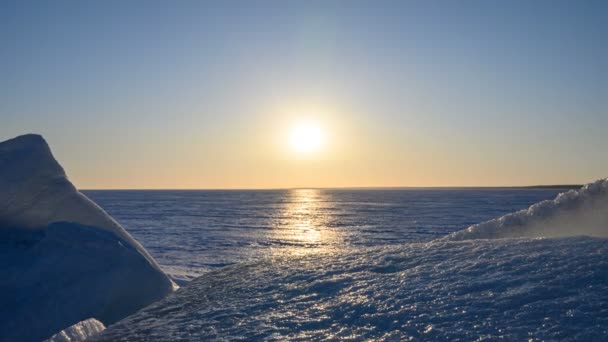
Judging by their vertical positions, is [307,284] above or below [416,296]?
below

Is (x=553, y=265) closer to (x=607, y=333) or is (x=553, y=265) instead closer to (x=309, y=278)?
(x=607, y=333)

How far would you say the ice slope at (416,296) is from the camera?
3727 millimetres

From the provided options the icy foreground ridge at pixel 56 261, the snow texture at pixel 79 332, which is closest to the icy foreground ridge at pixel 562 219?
the icy foreground ridge at pixel 56 261

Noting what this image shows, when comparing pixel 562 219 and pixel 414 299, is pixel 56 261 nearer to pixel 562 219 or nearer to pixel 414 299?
pixel 414 299

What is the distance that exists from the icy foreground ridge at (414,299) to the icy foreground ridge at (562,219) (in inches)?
59.4

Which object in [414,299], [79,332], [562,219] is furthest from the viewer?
[562,219]

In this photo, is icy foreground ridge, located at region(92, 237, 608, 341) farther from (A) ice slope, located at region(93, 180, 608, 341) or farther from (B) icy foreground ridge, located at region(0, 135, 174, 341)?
(B) icy foreground ridge, located at region(0, 135, 174, 341)

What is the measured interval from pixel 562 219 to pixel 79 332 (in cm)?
692

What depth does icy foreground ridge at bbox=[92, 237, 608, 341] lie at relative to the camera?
3703 mm

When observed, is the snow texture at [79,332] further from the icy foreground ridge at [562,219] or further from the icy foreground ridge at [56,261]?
the icy foreground ridge at [562,219]

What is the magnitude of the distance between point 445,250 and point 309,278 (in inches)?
72.6

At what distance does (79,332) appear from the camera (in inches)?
206

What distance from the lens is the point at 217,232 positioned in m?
25.5

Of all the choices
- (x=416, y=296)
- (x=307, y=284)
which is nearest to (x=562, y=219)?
(x=416, y=296)
